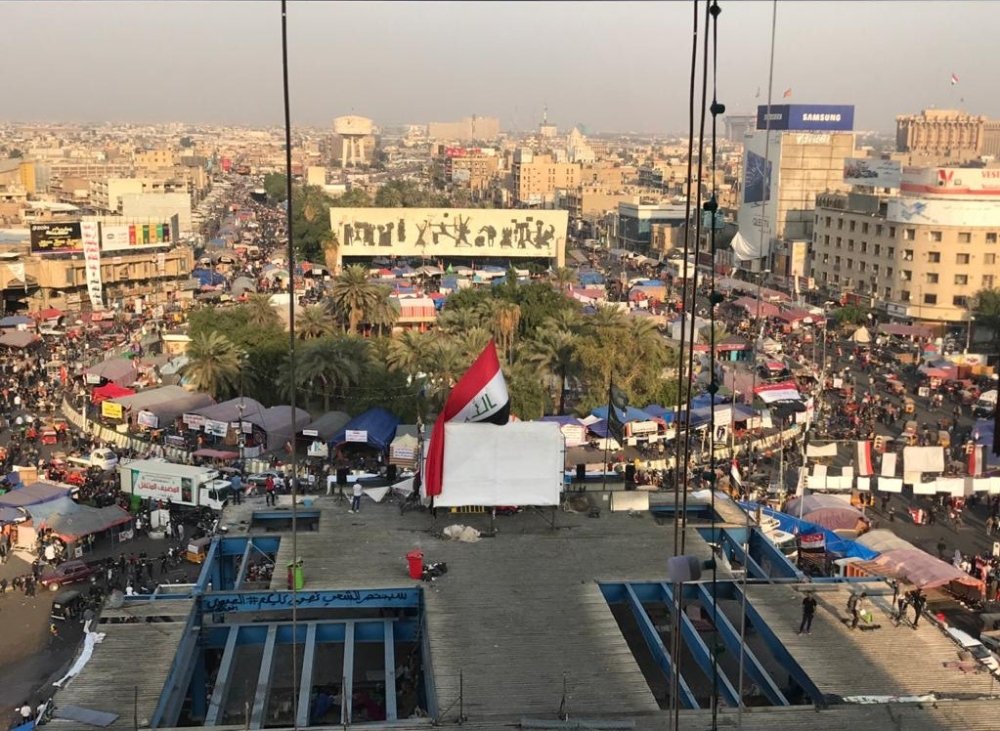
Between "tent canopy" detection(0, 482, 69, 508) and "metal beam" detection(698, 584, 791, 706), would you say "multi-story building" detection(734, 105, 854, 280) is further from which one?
"metal beam" detection(698, 584, 791, 706)

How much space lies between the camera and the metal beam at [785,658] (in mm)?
12308

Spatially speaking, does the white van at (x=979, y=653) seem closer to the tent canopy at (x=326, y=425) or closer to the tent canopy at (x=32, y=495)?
the tent canopy at (x=326, y=425)

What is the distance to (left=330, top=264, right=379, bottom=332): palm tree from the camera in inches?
1638

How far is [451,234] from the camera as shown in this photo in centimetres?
6725

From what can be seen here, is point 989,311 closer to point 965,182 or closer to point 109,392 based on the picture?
point 965,182

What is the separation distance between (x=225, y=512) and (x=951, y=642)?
12.8 meters

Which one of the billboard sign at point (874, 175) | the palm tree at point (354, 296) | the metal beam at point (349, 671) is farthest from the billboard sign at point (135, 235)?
the metal beam at point (349, 671)

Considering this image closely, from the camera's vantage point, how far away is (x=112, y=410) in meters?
30.6

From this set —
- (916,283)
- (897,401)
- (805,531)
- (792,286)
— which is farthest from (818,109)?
(805,531)

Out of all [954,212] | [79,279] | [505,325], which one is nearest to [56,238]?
[79,279]

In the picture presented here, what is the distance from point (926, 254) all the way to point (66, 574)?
47467 millimetres

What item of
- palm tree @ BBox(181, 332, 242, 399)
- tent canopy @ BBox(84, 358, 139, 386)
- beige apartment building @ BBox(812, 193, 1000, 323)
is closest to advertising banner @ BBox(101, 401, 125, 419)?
palm tree @ BBox(181, 332, 242, 399)

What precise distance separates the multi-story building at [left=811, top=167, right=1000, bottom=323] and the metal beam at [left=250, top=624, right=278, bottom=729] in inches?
1844

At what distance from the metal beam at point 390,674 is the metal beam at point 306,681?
39.5 inches
